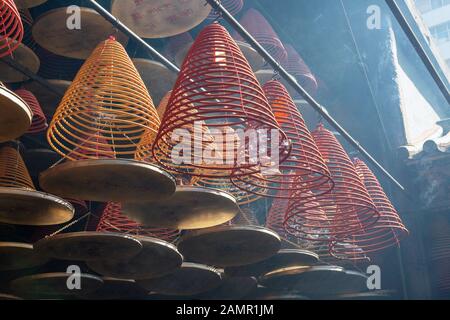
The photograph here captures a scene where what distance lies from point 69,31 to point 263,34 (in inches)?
70.9

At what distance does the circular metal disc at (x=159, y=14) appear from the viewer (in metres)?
3.54

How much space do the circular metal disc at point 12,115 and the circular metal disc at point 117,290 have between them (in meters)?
2.38

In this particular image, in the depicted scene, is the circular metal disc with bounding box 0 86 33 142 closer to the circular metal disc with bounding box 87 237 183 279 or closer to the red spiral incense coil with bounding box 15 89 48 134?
the circular metal disc with bounding box 87 237 183 279

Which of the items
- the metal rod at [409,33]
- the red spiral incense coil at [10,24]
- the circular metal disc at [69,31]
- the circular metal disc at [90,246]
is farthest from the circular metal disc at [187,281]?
the red spiral incense coil at [10,24]

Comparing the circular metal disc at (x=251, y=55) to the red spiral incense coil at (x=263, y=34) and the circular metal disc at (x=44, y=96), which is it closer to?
the red spiral incense coil at (x=263, y=34)

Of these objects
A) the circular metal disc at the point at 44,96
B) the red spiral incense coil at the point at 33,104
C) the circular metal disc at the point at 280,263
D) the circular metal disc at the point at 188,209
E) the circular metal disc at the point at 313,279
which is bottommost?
the circular metal disc at the point at 313,279

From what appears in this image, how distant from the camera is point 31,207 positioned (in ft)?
10.0

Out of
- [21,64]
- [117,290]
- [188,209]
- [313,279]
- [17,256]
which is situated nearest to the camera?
[188,209]

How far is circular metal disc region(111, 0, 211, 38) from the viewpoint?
3537 mm

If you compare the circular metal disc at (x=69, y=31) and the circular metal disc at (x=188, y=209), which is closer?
the circular metal disc at (x=188, y=209)

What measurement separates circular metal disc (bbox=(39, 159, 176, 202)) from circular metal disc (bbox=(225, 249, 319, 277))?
63.2 inches

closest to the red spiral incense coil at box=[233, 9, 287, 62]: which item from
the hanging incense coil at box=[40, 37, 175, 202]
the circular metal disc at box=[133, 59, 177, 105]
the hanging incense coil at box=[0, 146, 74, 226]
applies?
the circular metal disc at box=[133, 59, 177, 105]

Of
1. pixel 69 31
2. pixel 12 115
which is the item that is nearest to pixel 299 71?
pixel 69 31

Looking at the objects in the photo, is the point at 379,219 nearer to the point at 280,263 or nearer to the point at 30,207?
the point at 280,263
